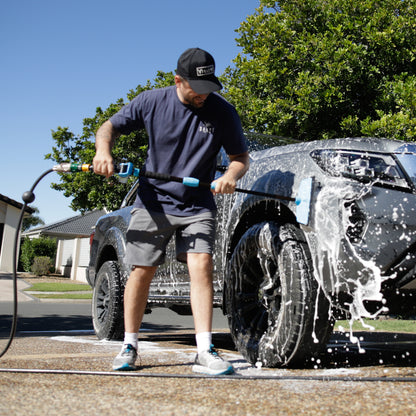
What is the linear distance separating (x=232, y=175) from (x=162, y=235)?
0.56m

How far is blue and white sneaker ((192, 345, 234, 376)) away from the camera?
2604 mm

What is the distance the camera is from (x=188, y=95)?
2984mm

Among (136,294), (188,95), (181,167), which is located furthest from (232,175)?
(136,294)

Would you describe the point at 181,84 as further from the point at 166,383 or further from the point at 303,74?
the point at 303,74

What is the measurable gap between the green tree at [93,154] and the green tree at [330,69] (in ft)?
28.9

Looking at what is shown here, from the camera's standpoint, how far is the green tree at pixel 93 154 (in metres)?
21.1

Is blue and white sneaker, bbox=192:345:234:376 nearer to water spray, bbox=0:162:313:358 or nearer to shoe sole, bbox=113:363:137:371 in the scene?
shoe sole, bbox=113:363:137:371

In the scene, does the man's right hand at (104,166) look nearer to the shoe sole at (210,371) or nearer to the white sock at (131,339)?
the white sock at (131,339)

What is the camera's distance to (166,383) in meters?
2.36

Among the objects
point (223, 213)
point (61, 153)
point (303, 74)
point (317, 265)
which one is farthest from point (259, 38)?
point (61, 153)

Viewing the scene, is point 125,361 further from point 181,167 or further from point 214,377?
point 181,167

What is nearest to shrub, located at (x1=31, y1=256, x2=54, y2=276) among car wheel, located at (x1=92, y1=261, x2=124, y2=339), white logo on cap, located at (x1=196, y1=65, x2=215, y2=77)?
car wheel, located at (x1=92, y1=261, x2=124, y2=339)

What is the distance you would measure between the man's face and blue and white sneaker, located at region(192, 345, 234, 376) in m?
1.40

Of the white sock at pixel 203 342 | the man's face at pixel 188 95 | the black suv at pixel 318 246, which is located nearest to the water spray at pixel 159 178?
the black suv at pixel 318 246
